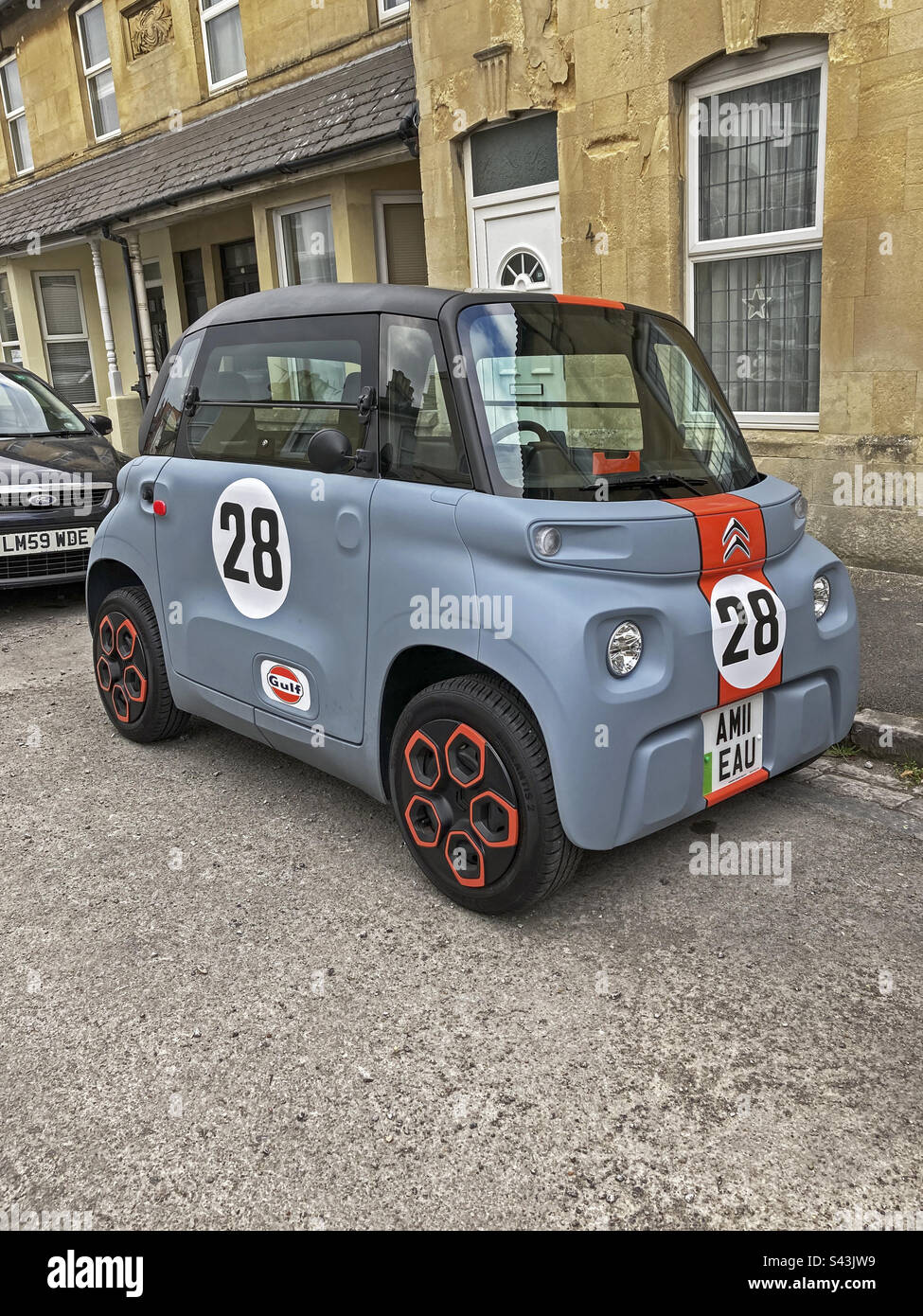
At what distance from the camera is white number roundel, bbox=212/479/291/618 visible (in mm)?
3895

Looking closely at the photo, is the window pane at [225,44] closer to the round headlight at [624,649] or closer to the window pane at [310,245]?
the window pane at [310,245]

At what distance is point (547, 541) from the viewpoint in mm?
3059

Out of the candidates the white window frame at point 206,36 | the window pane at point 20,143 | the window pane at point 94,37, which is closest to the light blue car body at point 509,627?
the white window frame at point 206,36

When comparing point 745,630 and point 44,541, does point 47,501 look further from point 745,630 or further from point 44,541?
point 745,630

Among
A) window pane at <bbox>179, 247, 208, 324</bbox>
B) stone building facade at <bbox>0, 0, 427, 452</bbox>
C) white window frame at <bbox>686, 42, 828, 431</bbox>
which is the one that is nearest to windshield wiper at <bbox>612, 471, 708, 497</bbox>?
white window frame at <bbox>686, 42, 828, 431</bbox>

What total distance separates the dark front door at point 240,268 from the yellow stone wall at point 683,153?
6.15m

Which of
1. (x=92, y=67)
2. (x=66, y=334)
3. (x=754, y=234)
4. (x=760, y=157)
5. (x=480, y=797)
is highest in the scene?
(x=92, y=67)

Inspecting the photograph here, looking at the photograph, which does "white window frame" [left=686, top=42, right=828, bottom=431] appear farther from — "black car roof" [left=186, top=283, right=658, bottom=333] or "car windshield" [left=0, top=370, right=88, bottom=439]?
"car windshield" [left=0, top=370, right=88, bottom=439]

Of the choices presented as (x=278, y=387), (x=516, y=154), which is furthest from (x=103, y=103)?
(x=278, y=387)

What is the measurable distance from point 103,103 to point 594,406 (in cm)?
1782

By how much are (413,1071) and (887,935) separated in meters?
1.52

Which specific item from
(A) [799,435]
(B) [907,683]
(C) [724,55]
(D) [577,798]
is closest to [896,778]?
(B) [907,683]

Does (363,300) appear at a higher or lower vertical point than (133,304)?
lower

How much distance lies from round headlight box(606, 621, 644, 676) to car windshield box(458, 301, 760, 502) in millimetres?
477
